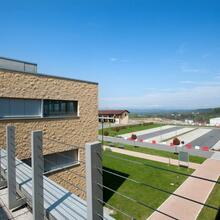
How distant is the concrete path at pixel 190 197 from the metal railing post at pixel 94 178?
9.28m

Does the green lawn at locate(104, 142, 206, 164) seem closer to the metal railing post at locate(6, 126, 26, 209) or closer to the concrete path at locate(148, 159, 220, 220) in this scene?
the concrete path at locate(148, 159, 220, 220)

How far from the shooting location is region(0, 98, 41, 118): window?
30.4 ft

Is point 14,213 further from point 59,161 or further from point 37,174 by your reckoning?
point 59,161

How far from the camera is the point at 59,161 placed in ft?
37.0

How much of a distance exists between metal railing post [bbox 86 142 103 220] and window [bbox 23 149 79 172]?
28.5 ft

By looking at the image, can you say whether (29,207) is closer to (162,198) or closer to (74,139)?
(74,139)

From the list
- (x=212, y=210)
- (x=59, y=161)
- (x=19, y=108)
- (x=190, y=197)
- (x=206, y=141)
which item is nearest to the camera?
(x=19, y=108)

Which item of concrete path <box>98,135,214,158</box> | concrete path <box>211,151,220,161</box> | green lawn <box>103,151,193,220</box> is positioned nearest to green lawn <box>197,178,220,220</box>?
green lawn <box>103,151,193,220</box>

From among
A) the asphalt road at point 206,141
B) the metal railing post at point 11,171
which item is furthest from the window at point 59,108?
the asphalt road at point 206,141

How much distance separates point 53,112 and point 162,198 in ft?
26.7

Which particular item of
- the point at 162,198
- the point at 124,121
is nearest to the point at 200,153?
the point at 162,198

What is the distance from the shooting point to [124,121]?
56.3 m

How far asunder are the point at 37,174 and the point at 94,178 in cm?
125

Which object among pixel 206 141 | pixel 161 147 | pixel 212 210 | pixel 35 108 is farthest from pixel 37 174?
pixel 206 141
